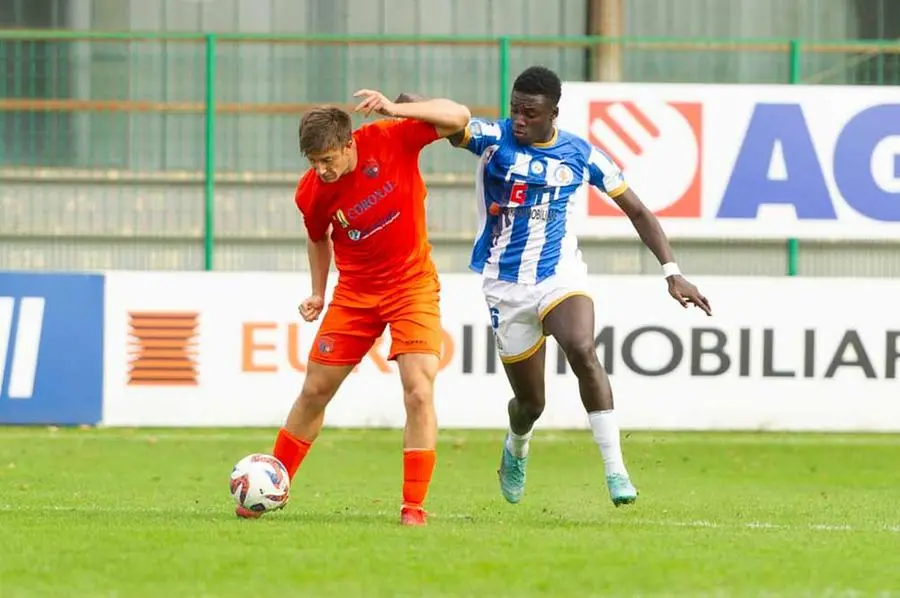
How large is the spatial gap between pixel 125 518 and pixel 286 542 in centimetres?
140

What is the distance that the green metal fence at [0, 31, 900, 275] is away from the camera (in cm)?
1633

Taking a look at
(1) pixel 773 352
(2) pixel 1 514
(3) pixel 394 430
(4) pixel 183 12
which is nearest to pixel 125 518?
(2) pixel 1 514

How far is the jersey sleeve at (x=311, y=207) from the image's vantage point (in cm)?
861

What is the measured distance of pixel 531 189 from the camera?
9.30 m

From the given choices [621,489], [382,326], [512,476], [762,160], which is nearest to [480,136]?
[382,326]

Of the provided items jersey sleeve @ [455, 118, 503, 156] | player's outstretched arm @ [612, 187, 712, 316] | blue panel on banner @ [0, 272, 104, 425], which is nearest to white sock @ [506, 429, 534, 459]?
player's outstretched arm @ [612, 187, 712, 316]

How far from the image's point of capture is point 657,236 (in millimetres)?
9172

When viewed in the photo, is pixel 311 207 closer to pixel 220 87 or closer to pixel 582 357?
pixel 582 357

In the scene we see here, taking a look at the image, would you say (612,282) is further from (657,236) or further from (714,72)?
(657,236)

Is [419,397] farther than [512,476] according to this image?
No

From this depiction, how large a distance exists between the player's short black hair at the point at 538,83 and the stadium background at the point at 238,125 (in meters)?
7.18

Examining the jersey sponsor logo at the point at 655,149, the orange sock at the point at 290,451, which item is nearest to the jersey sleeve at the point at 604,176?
the orange sock at the point at 290,451

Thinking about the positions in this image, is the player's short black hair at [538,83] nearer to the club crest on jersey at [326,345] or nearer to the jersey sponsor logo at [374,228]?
the jersey sponsor logo at [374,228]

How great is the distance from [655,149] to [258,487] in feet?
26.1
